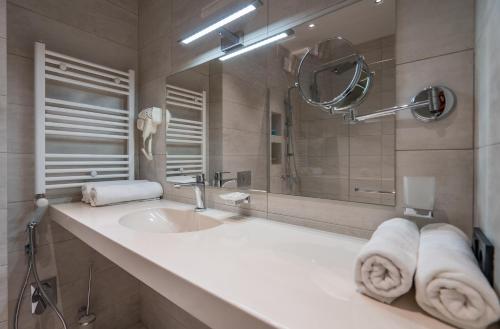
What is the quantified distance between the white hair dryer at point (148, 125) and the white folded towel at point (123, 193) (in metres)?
0.25

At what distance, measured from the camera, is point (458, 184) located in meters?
0.68

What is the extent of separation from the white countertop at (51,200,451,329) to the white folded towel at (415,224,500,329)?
31 mm

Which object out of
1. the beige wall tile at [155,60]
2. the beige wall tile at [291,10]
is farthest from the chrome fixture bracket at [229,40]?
the beige wall tile at [155,60]

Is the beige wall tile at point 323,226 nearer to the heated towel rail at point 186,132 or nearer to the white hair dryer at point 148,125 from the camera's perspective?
the heated towel rail at point 186,132

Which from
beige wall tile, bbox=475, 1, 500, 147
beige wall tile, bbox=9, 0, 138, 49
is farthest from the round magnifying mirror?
beige wall tile, bbox=9, 0, 138, 49

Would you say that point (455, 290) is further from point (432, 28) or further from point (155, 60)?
point (155, 60)

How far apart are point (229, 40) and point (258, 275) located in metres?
1.14

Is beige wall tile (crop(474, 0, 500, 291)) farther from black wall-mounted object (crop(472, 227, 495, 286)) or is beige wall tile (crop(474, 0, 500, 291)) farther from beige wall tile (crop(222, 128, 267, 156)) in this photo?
beige wall tile (crop(222, 128, 267, 156))

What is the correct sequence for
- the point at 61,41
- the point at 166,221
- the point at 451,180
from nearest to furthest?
the point at 451,180, the point at 166,221, the point at 61,41

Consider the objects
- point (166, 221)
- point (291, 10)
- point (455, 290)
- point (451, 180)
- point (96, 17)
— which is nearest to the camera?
point (455, 290)

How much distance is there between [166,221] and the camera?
1345 mm

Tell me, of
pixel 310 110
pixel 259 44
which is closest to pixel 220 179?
pixel 310 110

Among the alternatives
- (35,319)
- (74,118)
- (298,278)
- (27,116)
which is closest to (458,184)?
(298,278)

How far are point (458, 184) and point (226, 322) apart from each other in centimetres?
73
